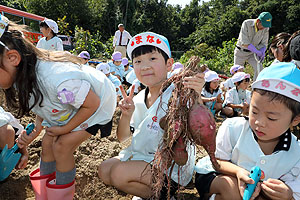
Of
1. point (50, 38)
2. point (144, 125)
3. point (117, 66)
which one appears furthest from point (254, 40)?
point (50, 38)

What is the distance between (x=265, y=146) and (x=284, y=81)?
1.45 feet

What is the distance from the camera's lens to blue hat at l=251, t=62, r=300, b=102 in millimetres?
1065

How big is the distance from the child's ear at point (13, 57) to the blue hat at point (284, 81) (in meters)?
1.34

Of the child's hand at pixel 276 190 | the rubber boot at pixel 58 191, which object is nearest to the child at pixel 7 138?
the rubber boot at pixel 58 191

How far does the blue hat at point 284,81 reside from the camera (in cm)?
A: 107

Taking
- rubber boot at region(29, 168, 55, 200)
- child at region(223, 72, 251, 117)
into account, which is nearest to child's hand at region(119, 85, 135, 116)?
Answer: rubber boot at region(29, 168, 55, 200)

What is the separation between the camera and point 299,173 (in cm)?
120

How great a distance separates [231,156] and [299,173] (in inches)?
14.3

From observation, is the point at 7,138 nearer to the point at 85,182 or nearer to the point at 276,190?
the point at 85,182

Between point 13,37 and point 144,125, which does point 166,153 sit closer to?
point 144,125

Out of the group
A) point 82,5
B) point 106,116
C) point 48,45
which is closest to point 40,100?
point 106,116

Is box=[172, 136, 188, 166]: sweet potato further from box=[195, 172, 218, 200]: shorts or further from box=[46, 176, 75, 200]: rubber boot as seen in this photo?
box=[46, 176, 75, 200]: rubber boot

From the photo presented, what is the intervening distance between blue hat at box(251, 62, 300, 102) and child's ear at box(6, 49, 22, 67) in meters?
1.34

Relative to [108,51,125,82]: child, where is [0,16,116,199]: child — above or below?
below
